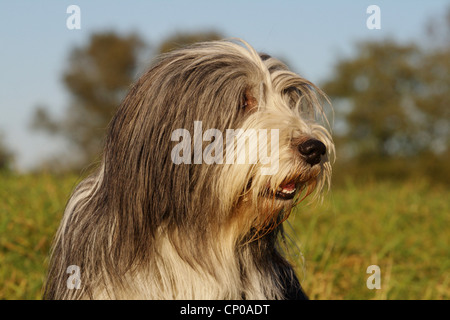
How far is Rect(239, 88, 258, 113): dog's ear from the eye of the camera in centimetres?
306

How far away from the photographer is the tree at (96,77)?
25516 mm

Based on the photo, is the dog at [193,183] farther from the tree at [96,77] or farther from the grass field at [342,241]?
the tree at [96,77]

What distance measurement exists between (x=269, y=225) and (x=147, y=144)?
0.77 meters

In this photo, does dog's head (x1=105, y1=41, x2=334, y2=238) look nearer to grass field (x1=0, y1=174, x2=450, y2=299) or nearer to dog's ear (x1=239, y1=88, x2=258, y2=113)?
dog's ear (x1=239, y1=88, x2=258, y2=113)

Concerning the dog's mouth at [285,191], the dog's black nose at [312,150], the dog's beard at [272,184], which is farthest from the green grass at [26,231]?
the dog's black nose at [312,150]

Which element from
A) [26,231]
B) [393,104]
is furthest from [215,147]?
[393,104]

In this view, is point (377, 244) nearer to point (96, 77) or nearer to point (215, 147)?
point (215, 147)

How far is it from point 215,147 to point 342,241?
12.2ft

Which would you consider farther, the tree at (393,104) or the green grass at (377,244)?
the tree at (393,104)

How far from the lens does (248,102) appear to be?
310 centimetres

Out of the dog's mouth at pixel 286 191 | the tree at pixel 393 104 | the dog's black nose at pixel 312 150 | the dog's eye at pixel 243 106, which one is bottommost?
the tree at pixel 393 104
